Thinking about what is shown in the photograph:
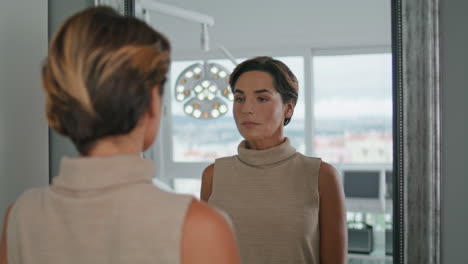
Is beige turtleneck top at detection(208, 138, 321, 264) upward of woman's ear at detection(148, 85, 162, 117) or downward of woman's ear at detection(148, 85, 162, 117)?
downward

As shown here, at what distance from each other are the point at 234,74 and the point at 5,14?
590 mm

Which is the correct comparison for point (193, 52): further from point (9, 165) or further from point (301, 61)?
point (9, 165)

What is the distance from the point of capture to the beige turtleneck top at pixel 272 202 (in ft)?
3.45

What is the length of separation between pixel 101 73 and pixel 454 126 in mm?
877

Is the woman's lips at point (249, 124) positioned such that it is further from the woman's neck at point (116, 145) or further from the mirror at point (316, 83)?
the woman's neck at point (116, 145)

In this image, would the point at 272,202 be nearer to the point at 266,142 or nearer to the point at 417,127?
the point at 266,142

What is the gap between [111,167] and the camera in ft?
1.65

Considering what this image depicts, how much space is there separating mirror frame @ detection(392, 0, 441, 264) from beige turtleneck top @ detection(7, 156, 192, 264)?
2.43ft

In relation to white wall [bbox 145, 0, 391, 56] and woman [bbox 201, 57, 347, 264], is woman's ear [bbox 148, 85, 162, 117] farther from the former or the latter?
white wall [bbox 145, 0, 391, 56]

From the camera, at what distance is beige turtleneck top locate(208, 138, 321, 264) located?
1052 millimetres

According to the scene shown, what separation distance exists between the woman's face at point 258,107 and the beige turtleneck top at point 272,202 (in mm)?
65

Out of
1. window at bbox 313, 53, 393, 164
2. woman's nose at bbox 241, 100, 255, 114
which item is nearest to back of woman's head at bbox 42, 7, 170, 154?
woman's nose at bbox 241, 100, 255, 114

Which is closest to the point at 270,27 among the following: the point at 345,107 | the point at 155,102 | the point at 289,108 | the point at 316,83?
the point at 316,83

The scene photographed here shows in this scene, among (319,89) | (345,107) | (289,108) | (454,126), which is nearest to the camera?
(454,126)
